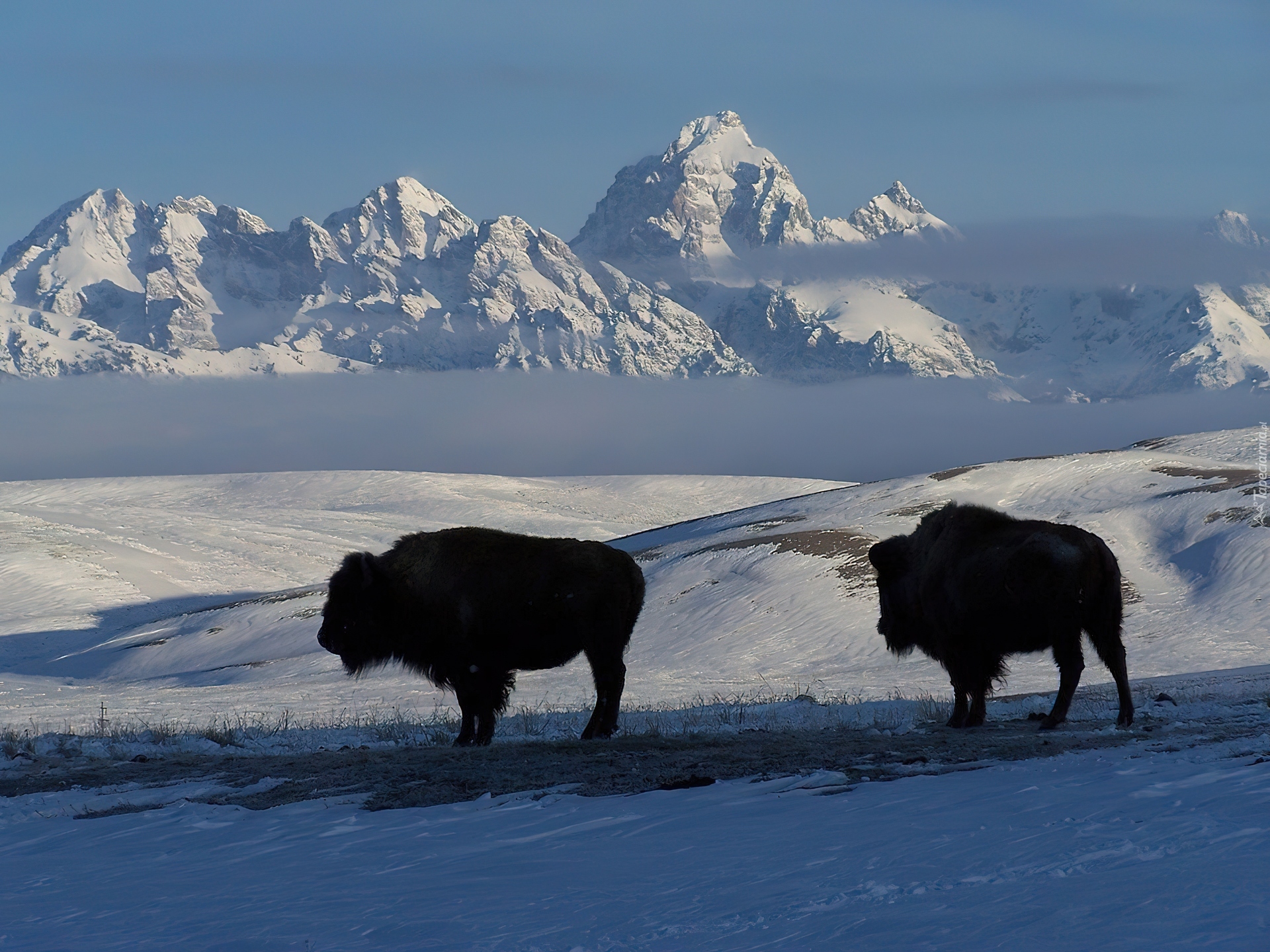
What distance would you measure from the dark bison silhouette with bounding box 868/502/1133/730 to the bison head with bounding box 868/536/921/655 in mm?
552

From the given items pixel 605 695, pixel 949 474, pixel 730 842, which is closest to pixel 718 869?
pixel 730 842

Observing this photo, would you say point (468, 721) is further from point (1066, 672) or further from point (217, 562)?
point (217, 562)

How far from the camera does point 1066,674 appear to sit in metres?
12.4

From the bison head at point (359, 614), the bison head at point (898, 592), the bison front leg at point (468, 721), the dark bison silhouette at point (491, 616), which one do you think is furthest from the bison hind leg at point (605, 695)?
the bison head at point (898, 592)

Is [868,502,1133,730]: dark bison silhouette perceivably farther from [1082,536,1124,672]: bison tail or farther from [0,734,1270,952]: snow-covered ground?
[0,734,1270,952]: snow-covered ground

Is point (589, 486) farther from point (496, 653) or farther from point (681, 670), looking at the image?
point (496, 653)

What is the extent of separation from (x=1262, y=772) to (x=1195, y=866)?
2.26 metres

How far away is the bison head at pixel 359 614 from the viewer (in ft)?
44.2

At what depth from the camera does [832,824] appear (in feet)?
22.5

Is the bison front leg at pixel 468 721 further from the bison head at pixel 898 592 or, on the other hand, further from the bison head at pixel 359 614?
the bison head at pixel 898 592

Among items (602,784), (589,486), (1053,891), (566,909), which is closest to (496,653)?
(602,784)

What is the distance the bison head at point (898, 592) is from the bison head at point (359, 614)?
18.9 feet

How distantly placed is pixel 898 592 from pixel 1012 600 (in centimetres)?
243

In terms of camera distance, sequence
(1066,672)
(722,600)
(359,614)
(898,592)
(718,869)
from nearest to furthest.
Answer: (718,869) < (1066,672) < (359,614) < (898,592) < (722,600)
